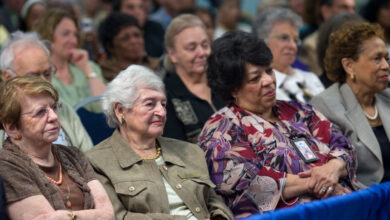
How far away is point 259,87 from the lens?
3.44m

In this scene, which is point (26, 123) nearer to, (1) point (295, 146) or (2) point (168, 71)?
(1) point (295, 146)

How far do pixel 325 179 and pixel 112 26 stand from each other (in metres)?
2.74

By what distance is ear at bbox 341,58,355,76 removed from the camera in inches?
156

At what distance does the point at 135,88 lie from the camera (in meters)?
3.09

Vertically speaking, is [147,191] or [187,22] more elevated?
[187,22]

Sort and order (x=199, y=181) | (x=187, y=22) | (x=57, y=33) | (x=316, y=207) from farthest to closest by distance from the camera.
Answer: (x=57, y=33)
(x=187, y=22)
(x=199, y=181)
(x=316, y=207)

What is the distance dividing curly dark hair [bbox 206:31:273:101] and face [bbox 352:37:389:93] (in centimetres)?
78

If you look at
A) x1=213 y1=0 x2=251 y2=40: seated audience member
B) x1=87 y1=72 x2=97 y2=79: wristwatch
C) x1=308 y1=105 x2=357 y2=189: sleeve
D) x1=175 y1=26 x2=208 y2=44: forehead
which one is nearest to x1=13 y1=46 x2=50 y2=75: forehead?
x1=175 y1=26 x2=208 y2=44: forehead

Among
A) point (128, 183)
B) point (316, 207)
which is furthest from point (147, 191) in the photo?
point (316, 207)

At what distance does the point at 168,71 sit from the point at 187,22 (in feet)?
1.35

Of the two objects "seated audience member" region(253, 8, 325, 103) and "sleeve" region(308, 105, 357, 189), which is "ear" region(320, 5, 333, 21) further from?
"sleeve" region(308, 105, 357, 189)

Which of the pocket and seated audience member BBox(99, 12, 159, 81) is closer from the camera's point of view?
the pocket

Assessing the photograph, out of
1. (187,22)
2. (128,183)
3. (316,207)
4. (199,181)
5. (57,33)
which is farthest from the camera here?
(57,33)

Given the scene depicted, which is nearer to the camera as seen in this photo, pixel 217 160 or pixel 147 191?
pixel 147 191
